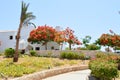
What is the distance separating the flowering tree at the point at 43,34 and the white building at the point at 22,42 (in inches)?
139

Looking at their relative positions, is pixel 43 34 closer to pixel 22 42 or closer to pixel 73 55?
pixel 22 42

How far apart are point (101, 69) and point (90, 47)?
4607 centimetres

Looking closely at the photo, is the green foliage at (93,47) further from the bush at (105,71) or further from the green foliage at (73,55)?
the bush at (105,71)

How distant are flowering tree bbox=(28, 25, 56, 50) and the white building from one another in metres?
Result: 3.53

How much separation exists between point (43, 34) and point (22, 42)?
19.8ft

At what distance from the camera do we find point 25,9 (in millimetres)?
34219

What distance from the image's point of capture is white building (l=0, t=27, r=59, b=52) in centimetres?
5928

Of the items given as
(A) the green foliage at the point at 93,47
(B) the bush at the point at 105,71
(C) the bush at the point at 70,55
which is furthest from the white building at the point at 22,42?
(B) the bush at the point at 105,71

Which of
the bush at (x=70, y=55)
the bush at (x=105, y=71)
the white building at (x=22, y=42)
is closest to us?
the bush at (x=105, y=71)

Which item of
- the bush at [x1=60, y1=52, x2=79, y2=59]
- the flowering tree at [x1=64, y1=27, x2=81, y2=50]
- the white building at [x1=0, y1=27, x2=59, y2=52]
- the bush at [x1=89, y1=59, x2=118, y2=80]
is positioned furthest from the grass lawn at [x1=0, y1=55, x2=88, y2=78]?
the white building at [x1=0, y1=27, x2=59, y2=52]

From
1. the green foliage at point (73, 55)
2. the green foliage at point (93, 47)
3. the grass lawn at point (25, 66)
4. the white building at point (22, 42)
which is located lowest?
the grass lawn at point (25, 66)

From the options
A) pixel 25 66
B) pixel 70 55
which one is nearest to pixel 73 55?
pixel 70 55

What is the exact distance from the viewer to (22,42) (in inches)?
2322

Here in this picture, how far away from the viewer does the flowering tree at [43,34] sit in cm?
5531
